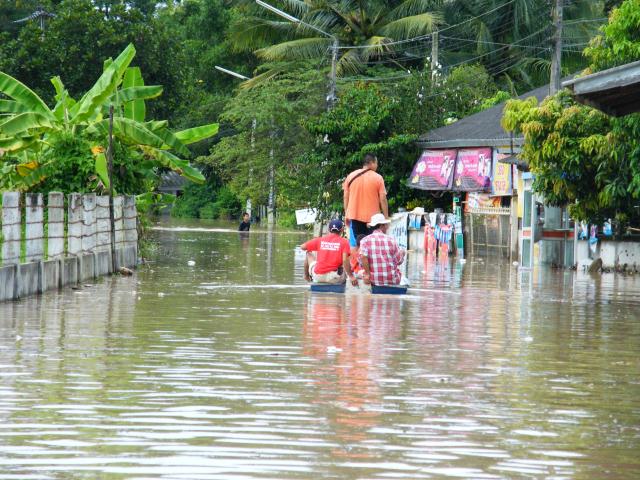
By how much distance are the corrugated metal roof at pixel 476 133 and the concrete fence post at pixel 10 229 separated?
19.8m

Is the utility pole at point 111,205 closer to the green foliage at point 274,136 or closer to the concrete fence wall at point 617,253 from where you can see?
the concrete fence wall at point 617,253

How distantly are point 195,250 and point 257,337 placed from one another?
21389 mm

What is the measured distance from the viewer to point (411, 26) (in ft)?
177

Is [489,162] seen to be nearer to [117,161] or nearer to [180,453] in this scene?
[117,161]

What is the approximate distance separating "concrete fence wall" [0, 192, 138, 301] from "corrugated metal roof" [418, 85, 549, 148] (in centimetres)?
1406

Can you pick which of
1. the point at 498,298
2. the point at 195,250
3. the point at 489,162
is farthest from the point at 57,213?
the point at 489,162

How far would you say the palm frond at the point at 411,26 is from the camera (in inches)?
2092

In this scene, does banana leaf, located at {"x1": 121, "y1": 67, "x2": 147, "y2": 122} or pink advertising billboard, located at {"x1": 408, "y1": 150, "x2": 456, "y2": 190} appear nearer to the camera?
banana leaf, located at {"x1": 121, "y1": 67, "x2": 147, "y2": 122}

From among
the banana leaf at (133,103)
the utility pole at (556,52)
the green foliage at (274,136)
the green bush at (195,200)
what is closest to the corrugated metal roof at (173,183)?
the green bush at (195,200)

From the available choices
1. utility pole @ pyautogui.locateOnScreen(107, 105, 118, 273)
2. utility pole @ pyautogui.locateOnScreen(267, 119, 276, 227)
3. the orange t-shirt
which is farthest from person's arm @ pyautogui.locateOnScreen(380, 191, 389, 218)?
utility pole @ pyautogui.locateOnScreen(267, 119, 276, 227)

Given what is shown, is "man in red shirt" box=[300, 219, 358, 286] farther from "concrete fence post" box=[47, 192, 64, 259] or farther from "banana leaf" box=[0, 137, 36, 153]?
"banana leaf" box=[0, 137, 36, 153]

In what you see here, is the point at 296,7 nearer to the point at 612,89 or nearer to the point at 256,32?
the point at 256,32

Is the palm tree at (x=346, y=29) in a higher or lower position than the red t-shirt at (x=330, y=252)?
higher

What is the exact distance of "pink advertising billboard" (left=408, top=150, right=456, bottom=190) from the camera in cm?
3822
